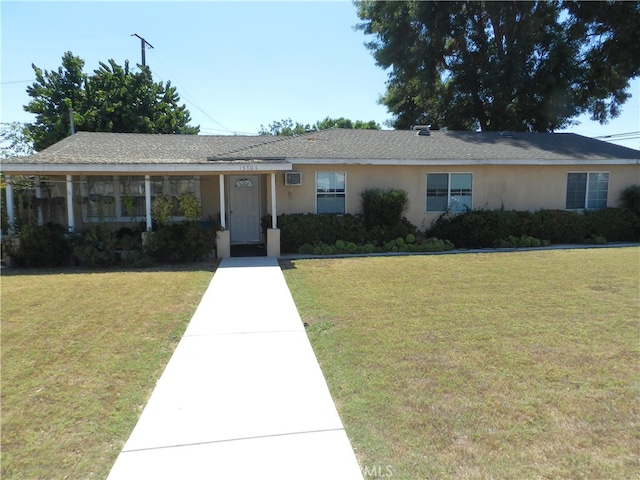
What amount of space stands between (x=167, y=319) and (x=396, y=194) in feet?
28.4

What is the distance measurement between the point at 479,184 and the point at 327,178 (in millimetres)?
5296

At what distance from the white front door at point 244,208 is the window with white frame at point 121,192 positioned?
1173mm

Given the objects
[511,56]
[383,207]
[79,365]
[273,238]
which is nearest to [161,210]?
[273,238]

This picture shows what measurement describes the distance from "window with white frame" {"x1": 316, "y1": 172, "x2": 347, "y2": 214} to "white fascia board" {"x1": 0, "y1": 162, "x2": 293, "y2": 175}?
6.68 feet

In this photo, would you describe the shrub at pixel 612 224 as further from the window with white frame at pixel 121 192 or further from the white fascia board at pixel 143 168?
the window with white frame at pixel 121 192

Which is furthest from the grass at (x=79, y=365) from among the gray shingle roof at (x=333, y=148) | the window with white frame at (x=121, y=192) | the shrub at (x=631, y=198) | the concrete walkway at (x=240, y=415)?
the shrub at (x=631, y=198)

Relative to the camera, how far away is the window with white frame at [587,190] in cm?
1494

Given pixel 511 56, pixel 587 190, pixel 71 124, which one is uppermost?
pixel 511 56

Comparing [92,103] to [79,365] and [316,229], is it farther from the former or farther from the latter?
[79,365]

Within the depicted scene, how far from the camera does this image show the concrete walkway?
2.71 meters

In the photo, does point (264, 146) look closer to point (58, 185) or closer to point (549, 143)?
point (58, 185)

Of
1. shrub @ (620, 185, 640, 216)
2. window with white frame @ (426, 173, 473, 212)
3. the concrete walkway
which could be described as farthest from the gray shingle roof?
the concrete walkway

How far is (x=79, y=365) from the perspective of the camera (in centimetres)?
425

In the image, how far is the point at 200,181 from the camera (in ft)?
44.5
